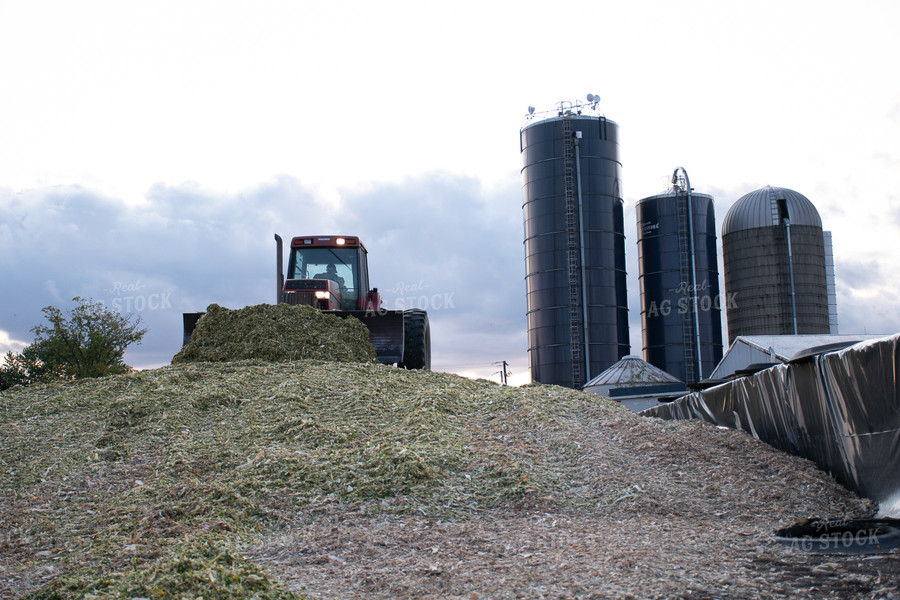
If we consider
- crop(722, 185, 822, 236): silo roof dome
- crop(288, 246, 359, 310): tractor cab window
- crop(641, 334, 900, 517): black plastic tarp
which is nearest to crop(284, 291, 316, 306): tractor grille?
crop(288, 246, 359, 310): tractor cab window

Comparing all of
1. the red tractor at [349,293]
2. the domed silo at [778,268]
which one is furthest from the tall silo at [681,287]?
the red tractor at [349,293]

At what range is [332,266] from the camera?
1459 centimetres

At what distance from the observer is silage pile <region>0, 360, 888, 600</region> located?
4.29m

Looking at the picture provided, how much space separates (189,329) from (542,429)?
24.3 feet

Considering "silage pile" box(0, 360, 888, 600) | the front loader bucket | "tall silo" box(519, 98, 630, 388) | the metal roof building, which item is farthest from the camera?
"tall silo" box(519, 98, 630, 388)

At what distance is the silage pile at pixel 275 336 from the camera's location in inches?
468

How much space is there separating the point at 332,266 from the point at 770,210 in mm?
20077

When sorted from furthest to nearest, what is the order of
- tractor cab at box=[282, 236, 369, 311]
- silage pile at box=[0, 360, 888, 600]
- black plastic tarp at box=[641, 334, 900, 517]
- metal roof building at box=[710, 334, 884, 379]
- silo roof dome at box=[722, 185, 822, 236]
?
silo roof dome at box=[722, 185, 822, 236]
metal roof building at box=[710, 334, 884, 379]
tractor cab at box=[282, 236, 369, 311]
black plastic tarp at box=[641, 334, 900, 517]
silage pile at box=[0, 360, 888, 600]

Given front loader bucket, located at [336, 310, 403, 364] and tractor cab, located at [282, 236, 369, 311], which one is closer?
front loader bucket, located at [336, 310, 403, 364]

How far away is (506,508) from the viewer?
6.18 m

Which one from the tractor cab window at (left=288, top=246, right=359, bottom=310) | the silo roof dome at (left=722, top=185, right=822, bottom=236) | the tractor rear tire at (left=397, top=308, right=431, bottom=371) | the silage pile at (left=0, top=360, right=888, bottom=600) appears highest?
the silo roof dome at (left=722, top=185, right=822, bottom=236)

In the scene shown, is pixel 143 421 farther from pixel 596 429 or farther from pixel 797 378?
pixel 797 378

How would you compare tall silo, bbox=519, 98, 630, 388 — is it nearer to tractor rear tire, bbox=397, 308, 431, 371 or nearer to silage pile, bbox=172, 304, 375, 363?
tractor rear tire, bbox=397, 308, 431, 371

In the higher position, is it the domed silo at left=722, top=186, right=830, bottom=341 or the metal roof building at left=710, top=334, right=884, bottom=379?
the domed silo at left=722, top=186, right=830, bottom=341
